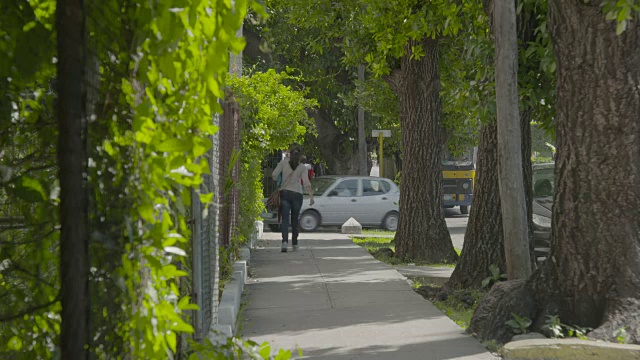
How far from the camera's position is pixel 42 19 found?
9.12 ft

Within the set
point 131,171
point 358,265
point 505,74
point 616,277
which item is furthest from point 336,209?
point 131,171

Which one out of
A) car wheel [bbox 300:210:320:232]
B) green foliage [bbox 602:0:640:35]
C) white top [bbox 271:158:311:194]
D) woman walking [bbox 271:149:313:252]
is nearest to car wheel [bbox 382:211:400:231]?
car wheel [bbox 300:210:320:232]

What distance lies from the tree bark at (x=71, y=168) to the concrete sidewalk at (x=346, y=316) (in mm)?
4100

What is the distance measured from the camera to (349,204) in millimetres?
29547

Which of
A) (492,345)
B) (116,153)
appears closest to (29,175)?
(116,153)

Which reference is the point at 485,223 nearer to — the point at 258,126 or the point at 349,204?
the point at 258,126

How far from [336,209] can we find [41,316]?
87.6ft

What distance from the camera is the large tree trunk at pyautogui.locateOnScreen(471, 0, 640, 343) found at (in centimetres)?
833

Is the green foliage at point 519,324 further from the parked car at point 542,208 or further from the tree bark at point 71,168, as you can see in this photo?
the tree bark at point 71,168

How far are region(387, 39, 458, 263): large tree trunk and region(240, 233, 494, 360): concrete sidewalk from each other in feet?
5.84

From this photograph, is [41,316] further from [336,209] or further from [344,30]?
[336,209]

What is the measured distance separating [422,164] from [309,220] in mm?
11456

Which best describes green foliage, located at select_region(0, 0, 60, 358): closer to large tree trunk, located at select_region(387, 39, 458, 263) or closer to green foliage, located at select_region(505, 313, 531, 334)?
green foliage, located at select_region(505, 313, 531, 334)

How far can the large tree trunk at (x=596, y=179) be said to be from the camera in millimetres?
8328
